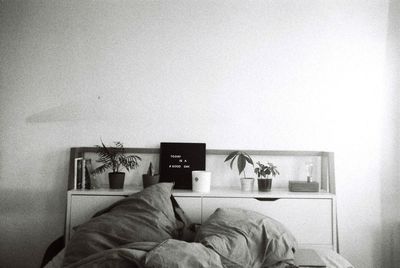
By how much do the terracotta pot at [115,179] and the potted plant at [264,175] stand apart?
926 millimetres

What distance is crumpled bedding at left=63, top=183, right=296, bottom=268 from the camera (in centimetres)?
129

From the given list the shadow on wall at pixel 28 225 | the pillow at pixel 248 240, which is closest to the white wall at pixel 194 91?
the shadow on wall at pixel 28 225

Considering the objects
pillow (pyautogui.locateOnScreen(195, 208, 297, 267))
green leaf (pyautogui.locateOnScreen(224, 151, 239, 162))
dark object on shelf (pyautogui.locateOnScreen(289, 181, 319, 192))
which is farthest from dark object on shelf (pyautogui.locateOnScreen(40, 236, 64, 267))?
dark object on shelf (pyautogui.locateOnScreen(289, 181, 319, 192))

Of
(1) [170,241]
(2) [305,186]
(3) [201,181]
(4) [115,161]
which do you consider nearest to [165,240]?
(1) [170,241]

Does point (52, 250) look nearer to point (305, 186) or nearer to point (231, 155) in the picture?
point (231, 155)

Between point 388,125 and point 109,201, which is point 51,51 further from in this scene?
point 388,125

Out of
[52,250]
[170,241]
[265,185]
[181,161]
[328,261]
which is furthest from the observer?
[181,161]

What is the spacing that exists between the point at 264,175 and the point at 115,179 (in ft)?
3.32

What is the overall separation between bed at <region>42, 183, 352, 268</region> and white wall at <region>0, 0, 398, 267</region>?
759 millimetres

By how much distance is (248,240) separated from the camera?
1.66 m

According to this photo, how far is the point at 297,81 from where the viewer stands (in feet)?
8.48

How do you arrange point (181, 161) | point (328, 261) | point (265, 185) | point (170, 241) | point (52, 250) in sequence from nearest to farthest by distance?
point (170, 241) → point (328, 261) → point (52, 250) → point (265, 185) → point (181, 161)

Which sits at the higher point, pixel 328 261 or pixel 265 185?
pixel 265 185

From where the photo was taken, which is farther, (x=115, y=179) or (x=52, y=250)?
(x=115, y=179)
